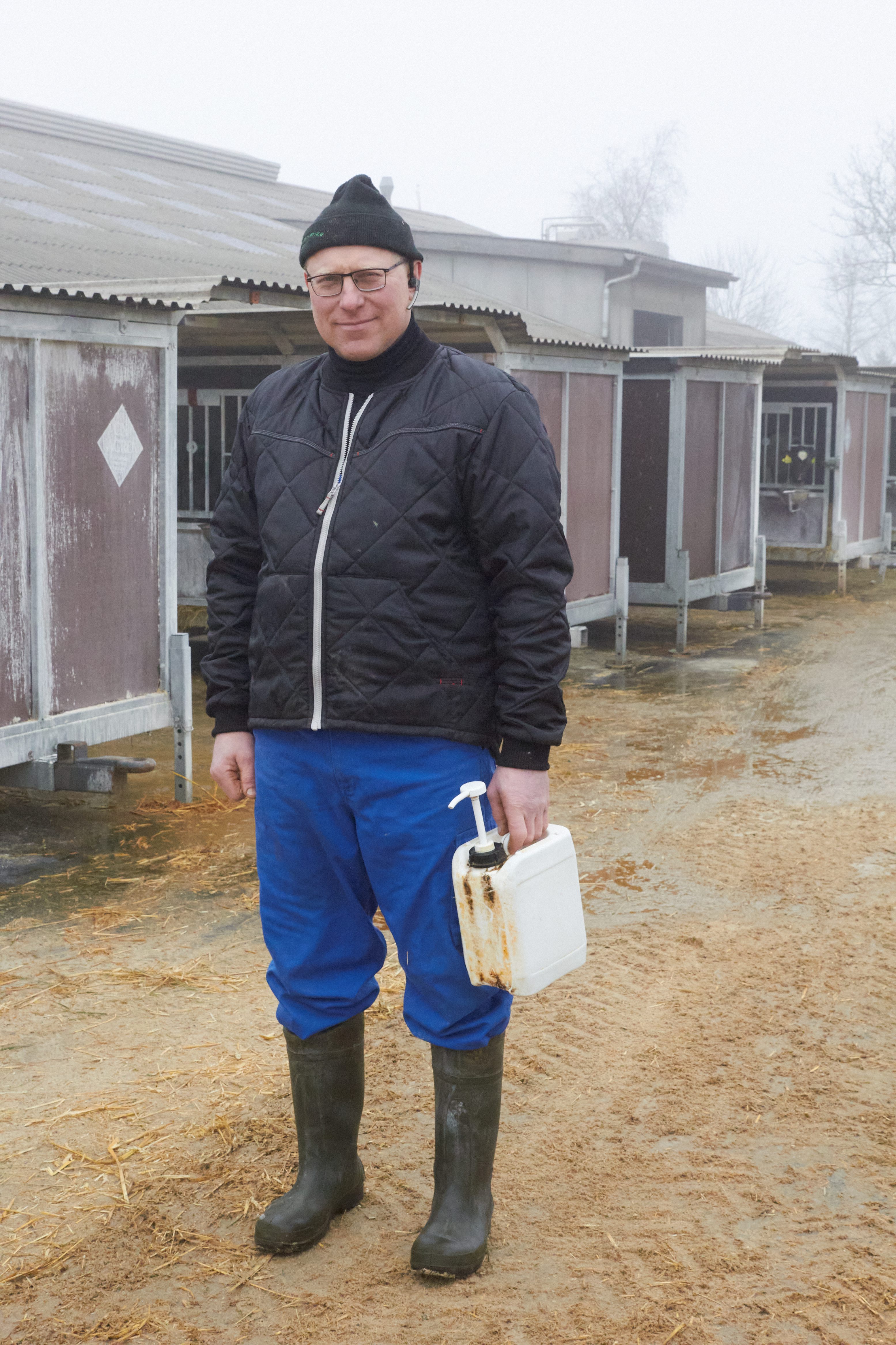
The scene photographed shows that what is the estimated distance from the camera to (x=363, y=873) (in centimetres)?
295

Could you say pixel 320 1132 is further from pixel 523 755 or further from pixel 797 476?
pixel 797 476

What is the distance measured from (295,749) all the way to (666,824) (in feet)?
12.7

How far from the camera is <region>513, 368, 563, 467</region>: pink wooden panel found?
9891 millimetres

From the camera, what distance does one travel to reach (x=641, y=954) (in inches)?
189

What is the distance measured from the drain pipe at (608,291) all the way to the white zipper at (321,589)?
840 inches

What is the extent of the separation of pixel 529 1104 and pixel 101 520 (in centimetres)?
355

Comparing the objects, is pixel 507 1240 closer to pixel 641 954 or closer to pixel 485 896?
pixel 485 896

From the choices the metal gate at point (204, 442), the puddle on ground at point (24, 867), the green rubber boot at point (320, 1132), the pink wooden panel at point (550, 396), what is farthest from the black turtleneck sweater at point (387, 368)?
the metal gate at point (204, 442)

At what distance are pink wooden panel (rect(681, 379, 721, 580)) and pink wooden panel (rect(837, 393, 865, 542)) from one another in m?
4.17

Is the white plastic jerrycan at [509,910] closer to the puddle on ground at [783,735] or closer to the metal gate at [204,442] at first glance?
the puddle on ground at [783,735]

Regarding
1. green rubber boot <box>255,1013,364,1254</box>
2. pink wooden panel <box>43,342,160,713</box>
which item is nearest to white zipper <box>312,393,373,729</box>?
green rubber boot <box>255,1013,364,1254</box>

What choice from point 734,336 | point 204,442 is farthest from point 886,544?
point 734,336

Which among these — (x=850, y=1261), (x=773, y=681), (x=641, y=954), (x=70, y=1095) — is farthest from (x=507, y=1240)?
(x=773, y=681)

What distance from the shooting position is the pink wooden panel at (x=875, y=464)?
1733 centimetres
